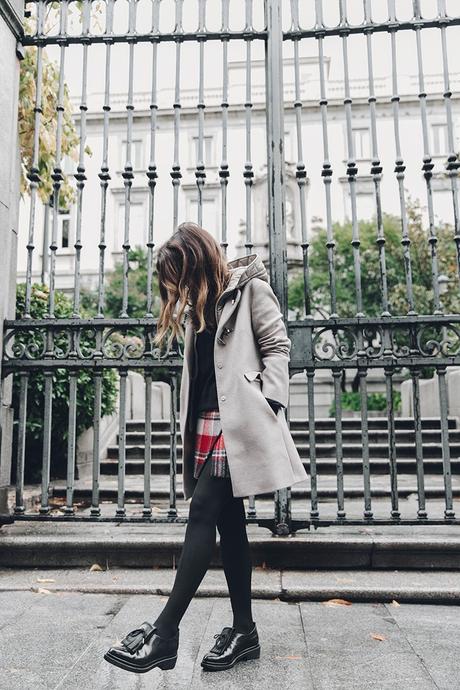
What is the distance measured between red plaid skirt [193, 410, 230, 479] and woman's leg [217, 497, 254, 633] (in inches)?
8.5

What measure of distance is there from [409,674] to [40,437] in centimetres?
483

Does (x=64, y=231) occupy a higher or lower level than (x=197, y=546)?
higher

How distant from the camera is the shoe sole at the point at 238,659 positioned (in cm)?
269

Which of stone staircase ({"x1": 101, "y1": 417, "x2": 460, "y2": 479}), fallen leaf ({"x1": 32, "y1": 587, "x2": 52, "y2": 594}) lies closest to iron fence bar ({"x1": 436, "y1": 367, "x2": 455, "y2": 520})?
fallen leaf ({"x1": 32, "y1": 587, "x2": 52, "y2": 594})

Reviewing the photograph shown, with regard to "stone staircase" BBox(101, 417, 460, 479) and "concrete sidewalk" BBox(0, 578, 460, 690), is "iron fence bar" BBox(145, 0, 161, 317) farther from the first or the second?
"stone staircase" BBox(101, 417, 460, 479)

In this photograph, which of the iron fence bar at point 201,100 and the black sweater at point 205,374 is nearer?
the black sweater at point 205,374

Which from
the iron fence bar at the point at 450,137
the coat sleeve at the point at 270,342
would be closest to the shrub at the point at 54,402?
the coat sleeve at the point at 270,342

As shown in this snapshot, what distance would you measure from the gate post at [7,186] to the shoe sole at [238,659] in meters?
2.38

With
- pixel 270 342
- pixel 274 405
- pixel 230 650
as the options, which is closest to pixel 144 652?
pixel 230 650

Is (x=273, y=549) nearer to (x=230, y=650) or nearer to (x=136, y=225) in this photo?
(x=230, y=650)

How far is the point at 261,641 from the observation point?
3.06 meters

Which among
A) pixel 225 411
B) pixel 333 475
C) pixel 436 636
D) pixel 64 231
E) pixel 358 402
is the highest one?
pixel 64 231

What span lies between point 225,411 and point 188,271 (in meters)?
0.69

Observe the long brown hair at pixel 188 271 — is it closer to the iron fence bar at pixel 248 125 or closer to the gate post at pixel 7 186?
the iron fence bar at pixel 248 125
